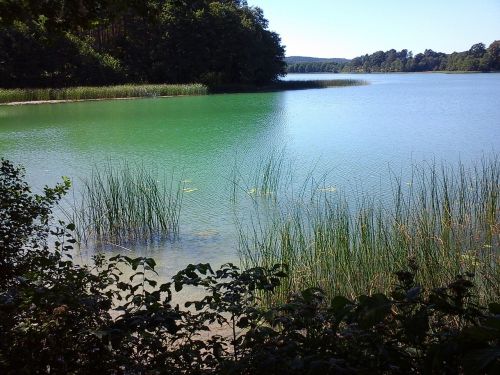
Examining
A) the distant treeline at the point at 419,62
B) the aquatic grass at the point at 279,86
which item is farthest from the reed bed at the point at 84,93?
the distant treeline at the point at 419,62

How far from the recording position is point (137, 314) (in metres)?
1.80

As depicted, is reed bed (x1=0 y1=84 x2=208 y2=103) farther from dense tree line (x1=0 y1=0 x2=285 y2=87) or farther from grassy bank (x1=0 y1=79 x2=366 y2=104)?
dense tree line (x1=0 y1=0 x2=285 y2=87)

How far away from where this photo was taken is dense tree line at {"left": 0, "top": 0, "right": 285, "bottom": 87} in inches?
1189

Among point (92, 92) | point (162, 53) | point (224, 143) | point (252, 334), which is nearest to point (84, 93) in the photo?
point (92, 92)

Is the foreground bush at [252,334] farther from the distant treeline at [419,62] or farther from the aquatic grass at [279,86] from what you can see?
the distant treeline at [419,62]

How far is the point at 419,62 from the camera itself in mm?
96250

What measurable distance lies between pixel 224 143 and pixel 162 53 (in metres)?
25.7

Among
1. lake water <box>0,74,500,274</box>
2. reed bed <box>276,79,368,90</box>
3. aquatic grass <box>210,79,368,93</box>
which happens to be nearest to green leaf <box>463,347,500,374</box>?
lake water <box>0,74,500,274</box>

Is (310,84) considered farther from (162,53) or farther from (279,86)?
(162,53)

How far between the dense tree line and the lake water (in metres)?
11.4

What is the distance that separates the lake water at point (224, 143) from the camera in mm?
6320

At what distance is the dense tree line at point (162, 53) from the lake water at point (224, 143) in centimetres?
1142

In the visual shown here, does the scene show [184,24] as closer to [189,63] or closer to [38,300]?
[189,63]

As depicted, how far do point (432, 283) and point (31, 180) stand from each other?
674 cm
